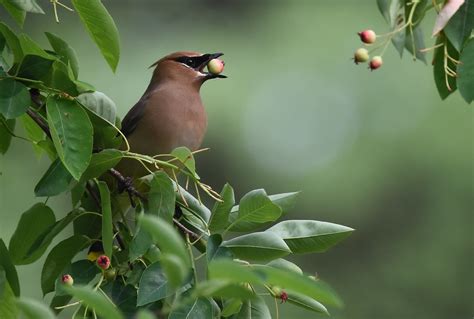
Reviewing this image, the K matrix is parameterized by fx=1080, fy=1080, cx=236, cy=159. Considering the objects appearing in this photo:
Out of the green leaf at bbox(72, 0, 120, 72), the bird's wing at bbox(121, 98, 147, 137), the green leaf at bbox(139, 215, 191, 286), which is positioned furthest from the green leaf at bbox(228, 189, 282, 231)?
the bird's wing at bbox(121, 98, 147, 137)

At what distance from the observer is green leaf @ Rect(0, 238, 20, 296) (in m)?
2.40

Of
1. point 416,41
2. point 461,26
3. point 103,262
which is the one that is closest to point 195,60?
point 416,41

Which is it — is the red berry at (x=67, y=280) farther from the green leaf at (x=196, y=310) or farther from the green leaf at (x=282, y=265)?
the green leaf at (x=282, y=265)

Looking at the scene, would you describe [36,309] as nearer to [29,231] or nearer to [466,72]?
[29,231]

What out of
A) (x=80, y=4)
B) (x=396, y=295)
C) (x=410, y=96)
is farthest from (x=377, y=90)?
(x=80, y=4)

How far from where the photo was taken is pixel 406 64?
7902 mm

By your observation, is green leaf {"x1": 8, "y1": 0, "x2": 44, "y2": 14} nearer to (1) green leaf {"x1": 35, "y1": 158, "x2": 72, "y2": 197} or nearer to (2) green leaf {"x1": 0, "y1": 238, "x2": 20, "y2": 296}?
(1) green leaf {"x1": 35, "y1": 158, "x2": 72, "y2": 197}

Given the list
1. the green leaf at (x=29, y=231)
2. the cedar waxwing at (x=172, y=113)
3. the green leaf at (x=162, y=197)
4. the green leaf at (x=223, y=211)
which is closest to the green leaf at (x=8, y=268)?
the green leaf at (x=29, y=231)

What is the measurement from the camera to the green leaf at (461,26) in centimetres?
251

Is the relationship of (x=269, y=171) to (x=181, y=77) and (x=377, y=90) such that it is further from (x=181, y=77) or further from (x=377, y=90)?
(x=181, y=77)

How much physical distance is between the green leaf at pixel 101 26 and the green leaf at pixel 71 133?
0.19 metres

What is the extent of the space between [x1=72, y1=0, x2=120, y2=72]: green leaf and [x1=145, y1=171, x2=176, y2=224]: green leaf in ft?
1.01

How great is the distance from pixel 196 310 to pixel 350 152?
21.0 feet

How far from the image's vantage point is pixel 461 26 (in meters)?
2.52
